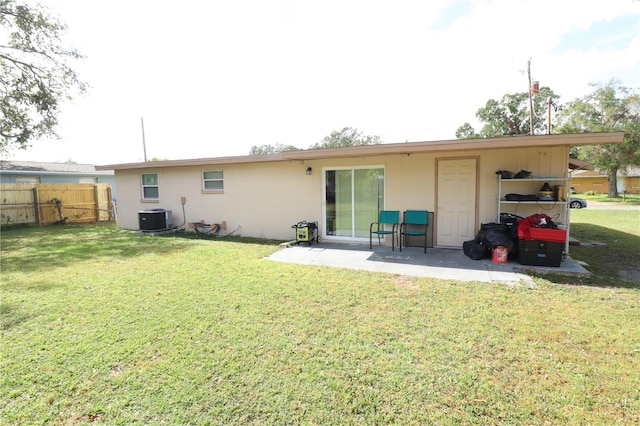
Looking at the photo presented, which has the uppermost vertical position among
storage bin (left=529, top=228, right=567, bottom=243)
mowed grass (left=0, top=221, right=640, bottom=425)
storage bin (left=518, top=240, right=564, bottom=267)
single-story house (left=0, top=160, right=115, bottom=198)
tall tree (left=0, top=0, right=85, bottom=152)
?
tall tree (left=0, top=0, right=85, bottom=152)

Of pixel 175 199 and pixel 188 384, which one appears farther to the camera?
pixel 175 199

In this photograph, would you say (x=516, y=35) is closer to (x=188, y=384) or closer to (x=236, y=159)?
(x=236, y=159)

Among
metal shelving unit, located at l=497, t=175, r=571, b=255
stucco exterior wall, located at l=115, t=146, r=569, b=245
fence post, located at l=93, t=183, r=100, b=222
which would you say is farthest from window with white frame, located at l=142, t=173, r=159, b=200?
metal shelving unit, located at l=497, t=175, r=571, b=255

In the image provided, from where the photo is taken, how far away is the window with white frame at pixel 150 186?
11125mm

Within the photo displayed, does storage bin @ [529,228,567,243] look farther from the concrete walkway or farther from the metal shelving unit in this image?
the metal shelving unit

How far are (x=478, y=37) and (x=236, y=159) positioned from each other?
30.6ft

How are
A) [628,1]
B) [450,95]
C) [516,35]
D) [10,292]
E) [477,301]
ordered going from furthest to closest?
[450,95] < [516,35] < [628,1] < [10,292] < [477,301]

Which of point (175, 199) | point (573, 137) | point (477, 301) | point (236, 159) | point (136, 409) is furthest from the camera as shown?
point (175, 199)

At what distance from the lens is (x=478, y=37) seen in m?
10.8

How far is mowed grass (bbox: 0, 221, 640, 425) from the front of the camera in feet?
7.00

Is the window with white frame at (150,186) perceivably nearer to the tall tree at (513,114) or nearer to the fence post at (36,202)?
the fence post at (36,202)

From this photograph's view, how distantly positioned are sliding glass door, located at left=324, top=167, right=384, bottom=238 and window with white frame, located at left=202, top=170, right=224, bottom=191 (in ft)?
12.0

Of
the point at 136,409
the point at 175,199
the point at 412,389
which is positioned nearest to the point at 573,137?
the point at 412,389

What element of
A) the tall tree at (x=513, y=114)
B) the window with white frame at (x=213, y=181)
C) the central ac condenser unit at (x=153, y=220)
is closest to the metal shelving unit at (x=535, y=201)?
the window with white frame at (x=213, y=181)
